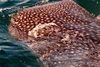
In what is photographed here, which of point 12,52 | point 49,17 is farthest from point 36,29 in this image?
point 12,52

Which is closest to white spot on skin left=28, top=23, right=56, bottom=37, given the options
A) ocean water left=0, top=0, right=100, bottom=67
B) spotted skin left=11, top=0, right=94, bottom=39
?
spotted skin left=11, top=0, right=94, bottom=39

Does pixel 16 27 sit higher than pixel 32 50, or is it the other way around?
pixel 16 27

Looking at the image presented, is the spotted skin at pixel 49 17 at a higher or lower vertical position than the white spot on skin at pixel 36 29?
higher

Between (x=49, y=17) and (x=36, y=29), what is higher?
(x=49, y=17)

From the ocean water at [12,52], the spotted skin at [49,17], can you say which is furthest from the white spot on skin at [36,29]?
the ocean water at [12,52]

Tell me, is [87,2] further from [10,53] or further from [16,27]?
[10,53]

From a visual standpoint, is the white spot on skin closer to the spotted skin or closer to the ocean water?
the spotted skin

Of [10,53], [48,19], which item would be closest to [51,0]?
[48,19]

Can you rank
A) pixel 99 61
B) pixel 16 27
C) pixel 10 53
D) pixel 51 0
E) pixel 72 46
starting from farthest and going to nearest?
1. pixel 51 0
2. pixel 16 27
3. pixel 10 53
4. pixel 72 46
5. pixel 99 61

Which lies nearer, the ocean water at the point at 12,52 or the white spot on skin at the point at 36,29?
the ocean water at the point at 12,52

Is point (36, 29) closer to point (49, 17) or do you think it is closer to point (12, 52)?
point (49, 17)

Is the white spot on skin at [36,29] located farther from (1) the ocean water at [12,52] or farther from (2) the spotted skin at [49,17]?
(1) the ocean water at [12,52]
